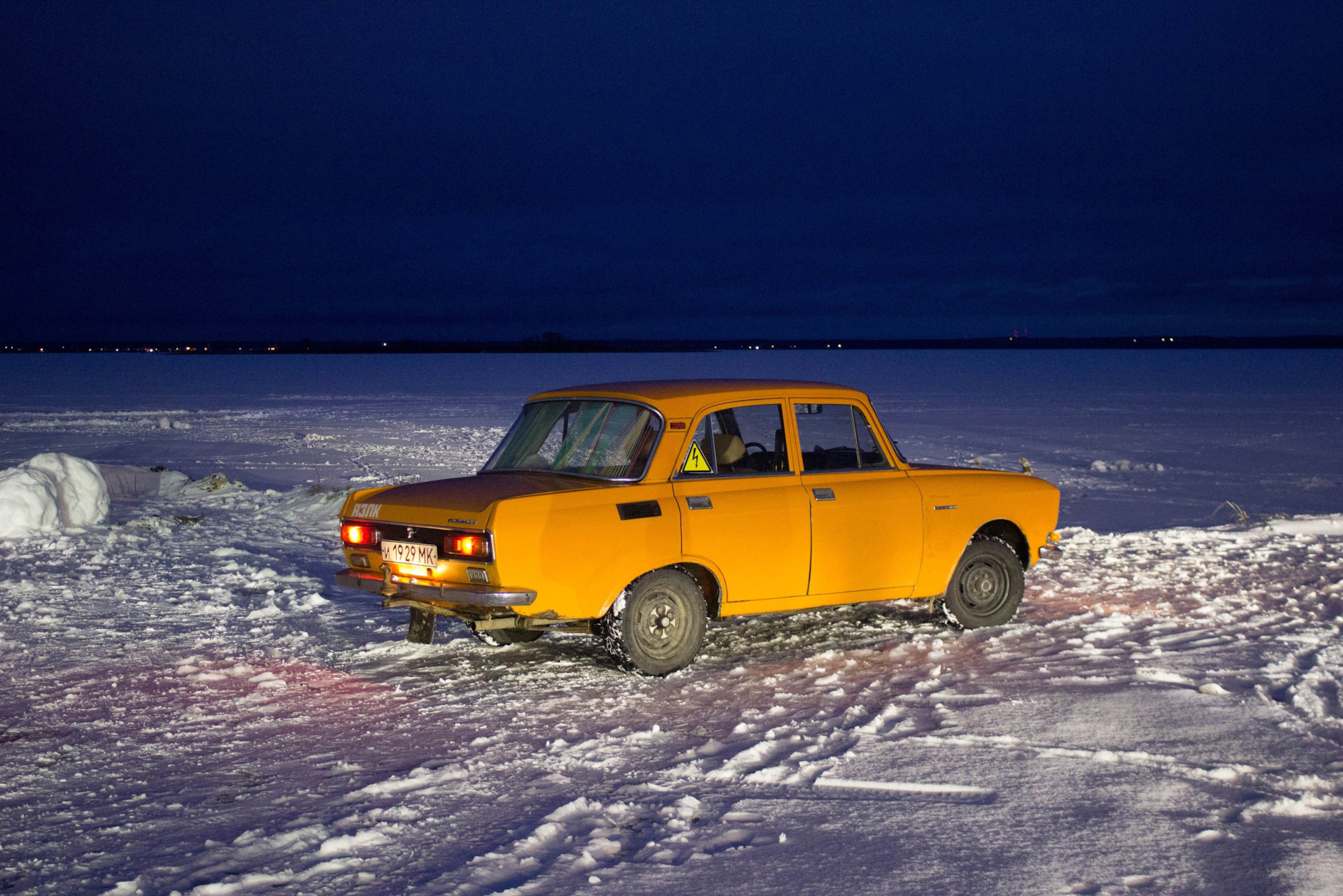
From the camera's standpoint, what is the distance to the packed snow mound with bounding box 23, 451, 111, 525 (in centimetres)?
1185

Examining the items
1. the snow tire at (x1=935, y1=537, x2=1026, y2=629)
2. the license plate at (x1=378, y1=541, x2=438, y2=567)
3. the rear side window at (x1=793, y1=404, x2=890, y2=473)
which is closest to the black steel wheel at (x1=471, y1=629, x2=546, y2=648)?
the license plate at (x1=378, y1=541, x2=438, y2=567)

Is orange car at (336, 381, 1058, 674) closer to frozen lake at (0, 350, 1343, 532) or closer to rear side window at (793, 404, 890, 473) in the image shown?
rear side window at (793, 404, 890, 473)

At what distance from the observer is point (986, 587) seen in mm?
8008

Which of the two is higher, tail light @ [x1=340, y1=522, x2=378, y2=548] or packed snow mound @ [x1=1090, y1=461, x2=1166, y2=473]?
tail light @ [x1=340, y1=522, x2=378, y2=548]

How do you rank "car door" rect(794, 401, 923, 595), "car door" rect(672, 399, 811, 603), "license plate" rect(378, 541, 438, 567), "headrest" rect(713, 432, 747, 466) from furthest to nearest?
1. "car door" rect(794, 401, 923, 595)
2. "headrest" rect(713, 432, 747, 466)
3. "car door" rect(672, 399, 811, 603)
4. "license plate" rect(378, 541, 438, 567)

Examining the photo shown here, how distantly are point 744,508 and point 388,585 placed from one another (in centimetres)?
208

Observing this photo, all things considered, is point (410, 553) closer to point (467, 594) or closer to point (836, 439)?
point (467, 594)

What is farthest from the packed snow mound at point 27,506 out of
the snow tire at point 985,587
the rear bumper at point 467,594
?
the snow tire at point 985,587

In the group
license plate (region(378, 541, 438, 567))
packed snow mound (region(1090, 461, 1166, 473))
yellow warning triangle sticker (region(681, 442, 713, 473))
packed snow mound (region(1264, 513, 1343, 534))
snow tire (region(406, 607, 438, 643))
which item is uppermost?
yellow warning triangle sticker (region(681, 442, 713, 473))

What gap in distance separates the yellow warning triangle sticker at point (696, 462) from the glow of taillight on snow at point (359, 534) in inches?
73.2

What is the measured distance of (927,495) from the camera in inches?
301

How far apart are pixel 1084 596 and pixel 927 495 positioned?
2048mm

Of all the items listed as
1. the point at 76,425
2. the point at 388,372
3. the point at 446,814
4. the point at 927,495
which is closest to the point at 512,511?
the point at 446,814

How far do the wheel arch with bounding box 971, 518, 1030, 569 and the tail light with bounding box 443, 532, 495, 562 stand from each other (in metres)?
3.55
